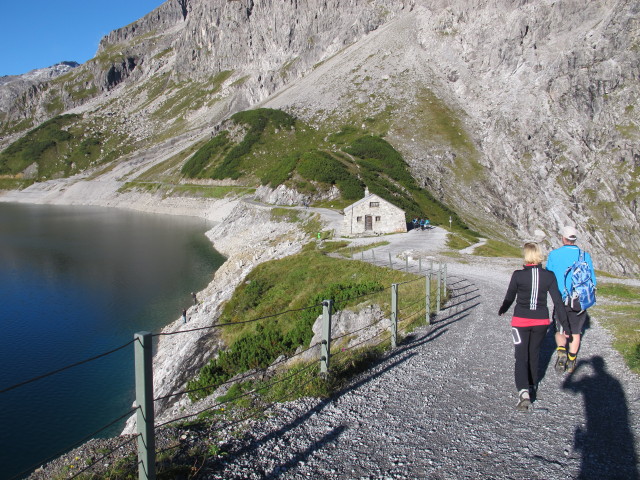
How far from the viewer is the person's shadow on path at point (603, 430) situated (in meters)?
6.34

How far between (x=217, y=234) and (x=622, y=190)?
230 ft

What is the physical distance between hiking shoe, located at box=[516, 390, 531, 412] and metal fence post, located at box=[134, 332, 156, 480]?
644 centimetres

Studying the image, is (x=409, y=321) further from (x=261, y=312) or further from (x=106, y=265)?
(x=106, y=265)

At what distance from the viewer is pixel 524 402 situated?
8.33 meters

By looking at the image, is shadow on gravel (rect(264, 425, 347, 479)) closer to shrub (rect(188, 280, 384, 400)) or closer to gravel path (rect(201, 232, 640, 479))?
gravel path (rect(201, 232, 640, 479))

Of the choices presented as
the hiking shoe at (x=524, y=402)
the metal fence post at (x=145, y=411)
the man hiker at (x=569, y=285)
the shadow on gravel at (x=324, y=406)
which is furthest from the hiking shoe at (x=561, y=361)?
the metal fence post at (x=145, y=411)

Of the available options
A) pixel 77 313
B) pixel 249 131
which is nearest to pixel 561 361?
pixel 77 313

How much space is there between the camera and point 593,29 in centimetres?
9512

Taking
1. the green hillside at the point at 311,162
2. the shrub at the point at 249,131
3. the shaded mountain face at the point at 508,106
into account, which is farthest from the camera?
the shrub at the point at 249,131

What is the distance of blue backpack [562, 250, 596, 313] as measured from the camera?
31.8ft

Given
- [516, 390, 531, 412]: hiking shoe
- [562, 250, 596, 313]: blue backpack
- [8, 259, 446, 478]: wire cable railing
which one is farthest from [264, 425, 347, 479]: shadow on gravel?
[562, 250, 596, 313]: blue backpack

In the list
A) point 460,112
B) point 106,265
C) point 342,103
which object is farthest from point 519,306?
point 342,103

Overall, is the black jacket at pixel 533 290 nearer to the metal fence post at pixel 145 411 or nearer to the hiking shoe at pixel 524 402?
the hiking shoe at pixel 524 402

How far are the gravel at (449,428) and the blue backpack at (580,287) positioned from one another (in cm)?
169
